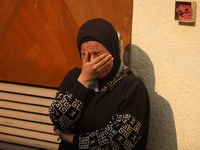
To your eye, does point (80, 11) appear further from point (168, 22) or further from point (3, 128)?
point (3, 128)

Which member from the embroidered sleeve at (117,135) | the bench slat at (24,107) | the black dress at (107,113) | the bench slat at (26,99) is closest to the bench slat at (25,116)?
the bench slat at (24,107)

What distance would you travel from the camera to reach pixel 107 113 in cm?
208

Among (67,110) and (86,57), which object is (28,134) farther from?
(86,57)

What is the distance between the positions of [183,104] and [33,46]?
1734 mm

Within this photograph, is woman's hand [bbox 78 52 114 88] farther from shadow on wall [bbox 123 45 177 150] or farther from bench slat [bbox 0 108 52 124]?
bench slat [bbox 0 108 52 124]

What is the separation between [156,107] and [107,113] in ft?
2.24

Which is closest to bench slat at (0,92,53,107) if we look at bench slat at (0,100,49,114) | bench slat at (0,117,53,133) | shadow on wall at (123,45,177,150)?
bench slat at (0,100,49,114)

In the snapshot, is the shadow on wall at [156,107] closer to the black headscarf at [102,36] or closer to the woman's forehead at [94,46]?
the black headscarf at [102,36]

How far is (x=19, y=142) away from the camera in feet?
10.9

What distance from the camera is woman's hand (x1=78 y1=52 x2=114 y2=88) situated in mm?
1964

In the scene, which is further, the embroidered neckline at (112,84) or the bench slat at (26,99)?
the bench slat at (26,99)

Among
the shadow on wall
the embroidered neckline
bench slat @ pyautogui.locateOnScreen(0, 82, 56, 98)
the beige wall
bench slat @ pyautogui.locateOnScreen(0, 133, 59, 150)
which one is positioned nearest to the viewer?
the embroidered neckline

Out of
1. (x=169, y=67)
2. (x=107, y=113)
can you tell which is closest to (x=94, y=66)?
(x=107, y=113)

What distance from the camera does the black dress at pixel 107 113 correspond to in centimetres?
197
